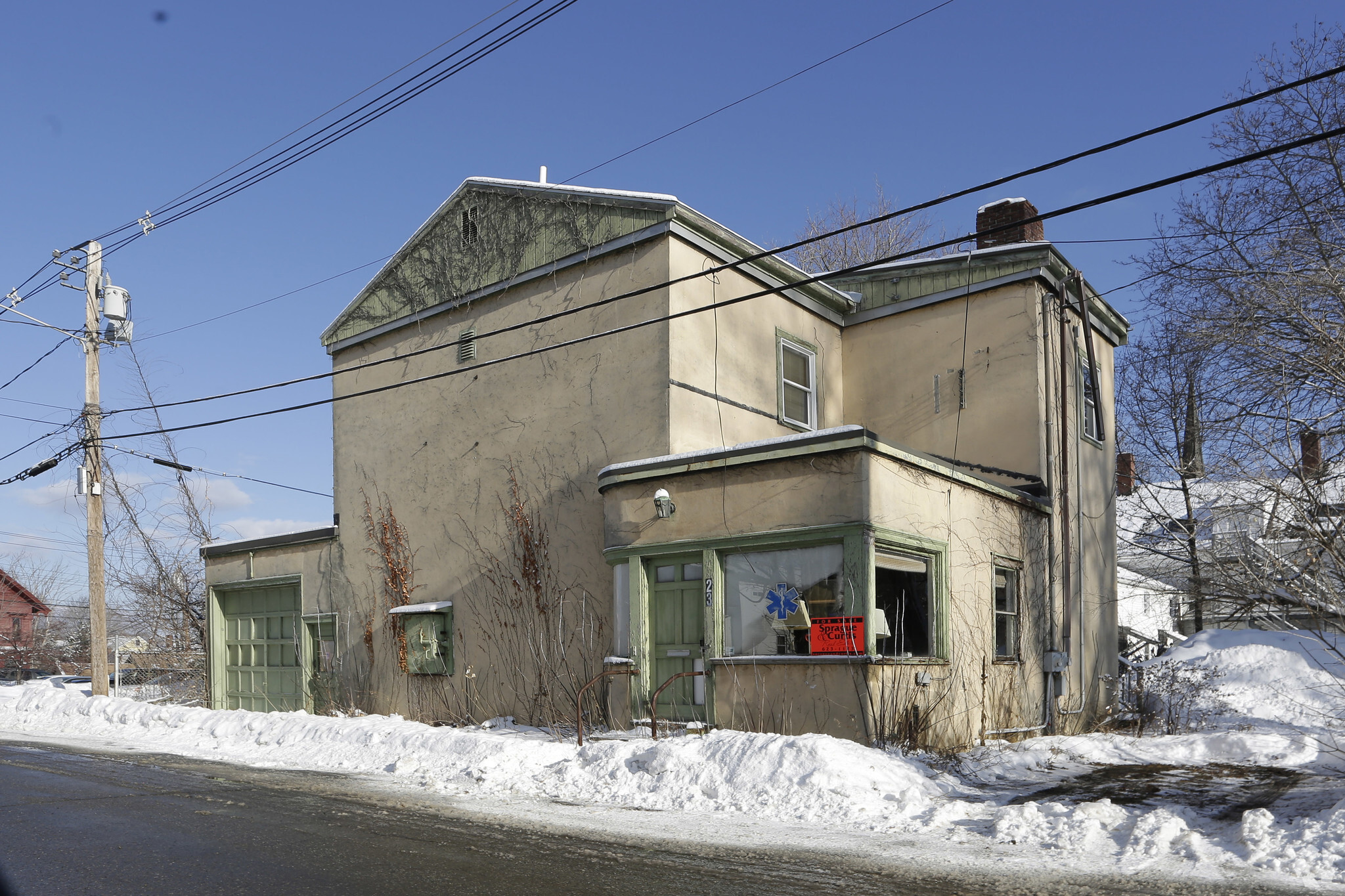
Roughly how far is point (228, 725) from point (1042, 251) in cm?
1386

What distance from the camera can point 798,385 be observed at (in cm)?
1644

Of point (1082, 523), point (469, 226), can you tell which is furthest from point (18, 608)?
point (1082, 523)

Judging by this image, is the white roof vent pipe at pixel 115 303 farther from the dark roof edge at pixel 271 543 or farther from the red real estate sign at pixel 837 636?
the red real estate sign at pixel 837 636

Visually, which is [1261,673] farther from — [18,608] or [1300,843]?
[18,608]

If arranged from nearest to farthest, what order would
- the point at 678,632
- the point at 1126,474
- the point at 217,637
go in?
the point at 678,632, the point at 217,637, the point at 1126,474

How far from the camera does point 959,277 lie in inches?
641

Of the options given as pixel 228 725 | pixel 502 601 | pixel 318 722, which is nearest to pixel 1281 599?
pixel 502 601

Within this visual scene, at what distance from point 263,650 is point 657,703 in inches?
396

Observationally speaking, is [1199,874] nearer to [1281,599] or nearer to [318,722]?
[1281,599]

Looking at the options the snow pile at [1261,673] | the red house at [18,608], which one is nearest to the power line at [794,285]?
the snow pile at [1261,673]

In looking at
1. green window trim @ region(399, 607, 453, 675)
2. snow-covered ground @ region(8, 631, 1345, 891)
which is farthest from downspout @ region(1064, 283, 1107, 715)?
green window trim @ region(399, 607, 453, 675)

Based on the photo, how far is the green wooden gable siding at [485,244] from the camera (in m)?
14.9

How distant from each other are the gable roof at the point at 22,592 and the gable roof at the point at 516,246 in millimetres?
32066

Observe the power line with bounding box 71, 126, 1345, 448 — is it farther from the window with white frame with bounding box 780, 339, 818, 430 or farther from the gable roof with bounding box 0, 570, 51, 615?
the gable roof with bounding box 0, 570, 51, 615
